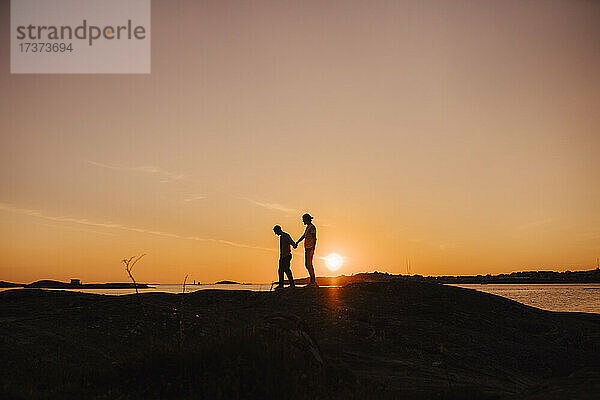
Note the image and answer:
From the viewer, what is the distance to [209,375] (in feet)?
30.9

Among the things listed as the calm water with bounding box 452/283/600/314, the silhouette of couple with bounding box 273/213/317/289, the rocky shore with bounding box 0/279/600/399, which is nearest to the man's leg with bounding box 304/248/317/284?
the silhouette of couple with bounding box 273/213/317/289

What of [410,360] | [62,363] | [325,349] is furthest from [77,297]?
[410,360]

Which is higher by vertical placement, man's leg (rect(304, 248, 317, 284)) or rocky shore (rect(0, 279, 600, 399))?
man's leg (rect(304, 248, 317, 284))

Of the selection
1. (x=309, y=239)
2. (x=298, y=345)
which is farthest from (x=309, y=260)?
(x=298, y=345)

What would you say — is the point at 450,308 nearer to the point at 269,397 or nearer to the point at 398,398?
the point at 398,398

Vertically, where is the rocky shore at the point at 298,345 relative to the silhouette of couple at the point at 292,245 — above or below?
below

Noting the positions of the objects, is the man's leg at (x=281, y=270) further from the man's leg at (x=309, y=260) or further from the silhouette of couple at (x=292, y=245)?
the man's leg at (x=309, y=260)

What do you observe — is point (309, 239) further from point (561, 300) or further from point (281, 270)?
point (561, 300)

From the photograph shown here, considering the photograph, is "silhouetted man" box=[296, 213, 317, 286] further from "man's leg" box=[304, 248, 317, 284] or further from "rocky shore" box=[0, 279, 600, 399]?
"rocky shore" box=[0, 279, 600, 399]

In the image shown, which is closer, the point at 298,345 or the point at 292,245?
the point at 298,345

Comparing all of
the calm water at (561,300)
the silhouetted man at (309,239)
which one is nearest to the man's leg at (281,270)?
the silhouetted man at (309,239)

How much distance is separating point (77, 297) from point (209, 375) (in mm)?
14049

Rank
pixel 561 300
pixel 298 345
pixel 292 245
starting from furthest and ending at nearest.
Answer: pixel 561 300 → pixel 292 245 → pixel 298 345

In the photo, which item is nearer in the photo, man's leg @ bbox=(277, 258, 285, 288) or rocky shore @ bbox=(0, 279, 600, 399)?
rocky shore @ bbox=(0, 279, 600, 399)
